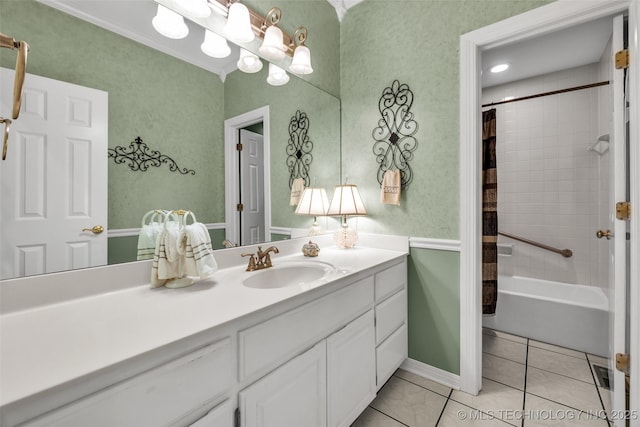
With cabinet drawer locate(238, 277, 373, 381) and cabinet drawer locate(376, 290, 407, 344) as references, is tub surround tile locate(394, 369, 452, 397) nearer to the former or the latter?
cabinet drawer locate(376, 290, 407, 344)

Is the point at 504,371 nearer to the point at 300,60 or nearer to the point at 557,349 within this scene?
the point at 557,349

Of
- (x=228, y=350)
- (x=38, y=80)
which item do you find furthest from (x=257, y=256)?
(x=38, y=80)

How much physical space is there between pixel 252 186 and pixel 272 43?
2.63 ft

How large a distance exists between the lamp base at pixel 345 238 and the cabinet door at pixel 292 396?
92 cm

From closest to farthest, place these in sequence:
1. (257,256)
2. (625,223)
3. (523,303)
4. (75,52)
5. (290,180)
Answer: (75,52) → (625,223) → (257,256) → (290,180) → (523,303)

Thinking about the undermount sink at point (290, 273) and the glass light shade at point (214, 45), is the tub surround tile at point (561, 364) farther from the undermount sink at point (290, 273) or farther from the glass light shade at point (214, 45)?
the glass light shade at point (214, 45)

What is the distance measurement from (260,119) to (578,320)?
2.66m

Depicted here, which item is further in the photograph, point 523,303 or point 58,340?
point 523,303

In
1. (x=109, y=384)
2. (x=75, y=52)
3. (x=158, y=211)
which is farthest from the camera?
(x=158, y=211)

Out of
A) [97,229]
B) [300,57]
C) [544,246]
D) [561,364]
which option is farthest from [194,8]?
[544,246]

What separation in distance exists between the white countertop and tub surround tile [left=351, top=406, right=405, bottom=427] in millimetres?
847

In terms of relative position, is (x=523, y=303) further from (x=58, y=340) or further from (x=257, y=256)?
(x=58, y=340)

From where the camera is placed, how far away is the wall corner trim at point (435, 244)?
1677 millimetres

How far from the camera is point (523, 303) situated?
2.27m
